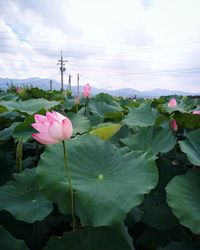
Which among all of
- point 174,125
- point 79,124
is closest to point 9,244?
point 79,124

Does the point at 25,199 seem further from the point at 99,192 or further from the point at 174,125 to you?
the point at 174,125

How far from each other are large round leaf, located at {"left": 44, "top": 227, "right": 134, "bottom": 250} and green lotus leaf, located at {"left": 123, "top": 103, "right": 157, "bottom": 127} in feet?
2.49

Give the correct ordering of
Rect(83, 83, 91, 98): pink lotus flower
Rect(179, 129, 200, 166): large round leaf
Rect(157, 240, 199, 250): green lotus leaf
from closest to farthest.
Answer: Rect(157, 240, 199, 250): green lotus leaf
Rect(179, 129, 200, 166): large round leaf
Rect(83, 83, 91, 98): pink lotus flower

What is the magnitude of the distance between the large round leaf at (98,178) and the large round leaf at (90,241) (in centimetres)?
3

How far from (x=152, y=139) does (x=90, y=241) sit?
0.58m

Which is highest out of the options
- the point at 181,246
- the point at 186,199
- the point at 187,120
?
the point at 187,120

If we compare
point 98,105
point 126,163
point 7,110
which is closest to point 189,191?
point 126,163

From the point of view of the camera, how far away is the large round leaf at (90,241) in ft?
2.69

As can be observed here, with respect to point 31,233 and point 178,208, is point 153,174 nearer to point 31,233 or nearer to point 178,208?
point 178,208

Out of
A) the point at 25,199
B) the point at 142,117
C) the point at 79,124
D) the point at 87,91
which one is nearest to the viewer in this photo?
the point at 25,199

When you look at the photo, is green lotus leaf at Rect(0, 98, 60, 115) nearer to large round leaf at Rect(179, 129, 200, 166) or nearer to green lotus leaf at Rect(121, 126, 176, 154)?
green lotus leaf at Rect(121, 126, 176, 154)

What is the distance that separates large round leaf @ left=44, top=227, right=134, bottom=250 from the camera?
0.82 metres

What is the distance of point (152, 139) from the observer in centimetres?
131

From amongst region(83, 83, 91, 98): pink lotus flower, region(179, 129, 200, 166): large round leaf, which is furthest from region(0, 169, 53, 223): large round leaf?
region(83, 83, 91, 98): pink lotus flower
